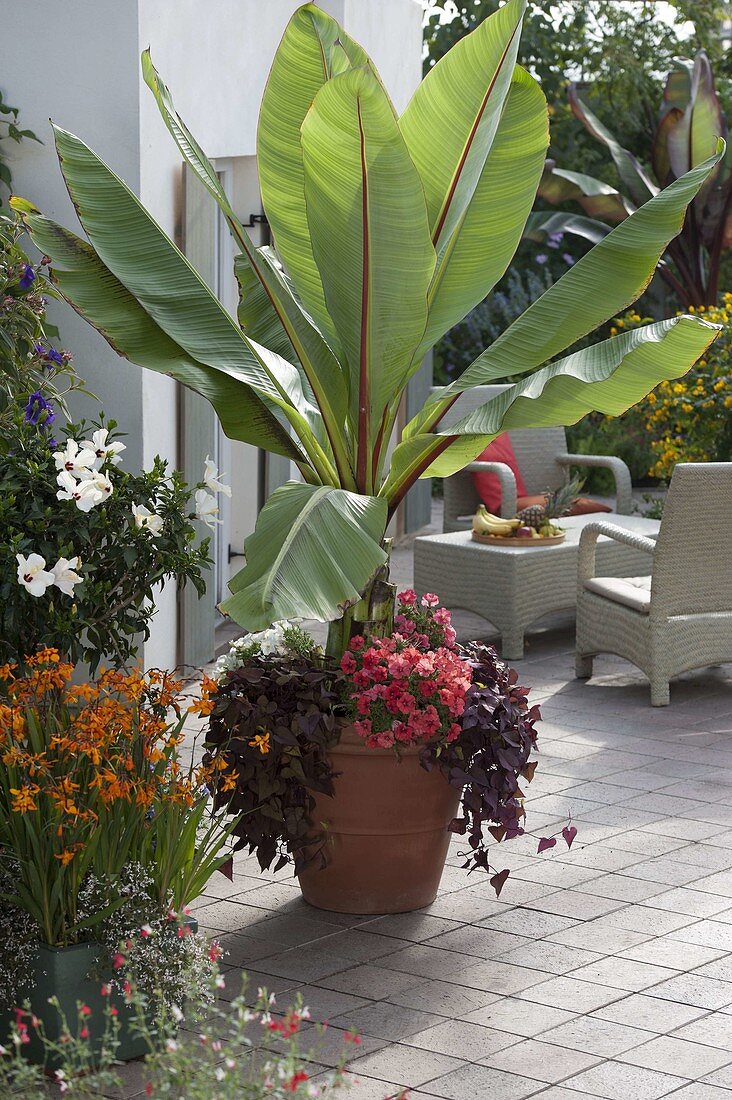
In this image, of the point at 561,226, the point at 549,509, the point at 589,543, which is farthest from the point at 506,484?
the point at 561,226

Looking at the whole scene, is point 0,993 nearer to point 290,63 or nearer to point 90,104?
point 290,63

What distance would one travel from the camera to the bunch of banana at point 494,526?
7.29 meters

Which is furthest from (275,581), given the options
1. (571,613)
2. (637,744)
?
(571,613)

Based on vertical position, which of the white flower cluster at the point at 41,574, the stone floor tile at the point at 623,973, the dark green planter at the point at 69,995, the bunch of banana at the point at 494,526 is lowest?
the stone floor tile at the point at 623,973

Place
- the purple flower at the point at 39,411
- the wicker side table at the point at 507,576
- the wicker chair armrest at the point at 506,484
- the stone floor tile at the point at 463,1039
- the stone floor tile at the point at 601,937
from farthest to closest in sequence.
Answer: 1. the wicker chair armrest at the point at 506,484
2. the wicker side table at the point at 507,576
3. the purple flower at the point at 39,411
4. the stone floor tile at the point at 601,937
5. the stone floor tile at the point at 463,1039

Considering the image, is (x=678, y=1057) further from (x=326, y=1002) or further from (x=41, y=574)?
(x=41, y=574)

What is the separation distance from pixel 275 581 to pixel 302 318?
47.6 inches

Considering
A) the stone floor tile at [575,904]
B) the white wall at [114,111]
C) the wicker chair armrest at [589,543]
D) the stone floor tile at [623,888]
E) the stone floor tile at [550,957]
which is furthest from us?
the wicker chair armrest at [589,543]

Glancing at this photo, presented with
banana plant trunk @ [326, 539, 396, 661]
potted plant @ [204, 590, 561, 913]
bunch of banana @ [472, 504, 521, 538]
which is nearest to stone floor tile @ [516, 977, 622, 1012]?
potted plant @ [204, 590, 561, 913]

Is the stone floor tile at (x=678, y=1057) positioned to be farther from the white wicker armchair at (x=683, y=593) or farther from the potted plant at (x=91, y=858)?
the white wicker armchair at (x=683, y=593)

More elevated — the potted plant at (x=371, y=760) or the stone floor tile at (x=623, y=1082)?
the potted plant at (x=371, y=760)

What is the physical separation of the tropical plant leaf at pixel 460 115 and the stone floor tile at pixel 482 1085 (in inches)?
A: 84.4

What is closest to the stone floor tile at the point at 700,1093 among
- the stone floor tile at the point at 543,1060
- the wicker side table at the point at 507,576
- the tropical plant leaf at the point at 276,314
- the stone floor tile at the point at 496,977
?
the stone floor tile at the point at 543,1060

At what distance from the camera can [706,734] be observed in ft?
19.5
